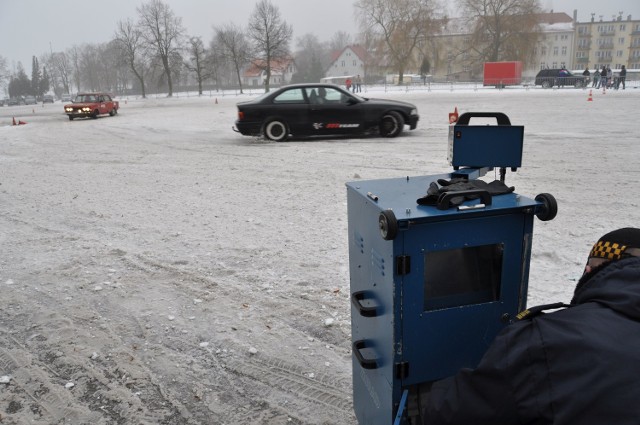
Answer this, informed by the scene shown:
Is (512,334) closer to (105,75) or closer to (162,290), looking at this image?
(162,290)

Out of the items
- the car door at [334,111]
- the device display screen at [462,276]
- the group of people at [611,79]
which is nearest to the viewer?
the device display screen at [462,276]

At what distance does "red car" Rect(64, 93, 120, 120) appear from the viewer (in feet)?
85.4

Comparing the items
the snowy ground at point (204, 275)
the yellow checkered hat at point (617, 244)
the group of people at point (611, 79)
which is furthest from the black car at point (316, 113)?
the group of people at point (611, 79)

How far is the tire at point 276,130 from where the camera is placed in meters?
13.7

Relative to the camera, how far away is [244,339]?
381cm

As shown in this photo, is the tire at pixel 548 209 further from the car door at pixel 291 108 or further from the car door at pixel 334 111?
the car door at pixel 291 108

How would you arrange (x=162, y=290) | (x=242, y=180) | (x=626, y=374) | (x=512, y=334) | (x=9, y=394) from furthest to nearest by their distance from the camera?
(x=242, y=180)
(x=162, y=290)
(x=9, y=394)
(x=512, y=334)
(x=626, y=374)

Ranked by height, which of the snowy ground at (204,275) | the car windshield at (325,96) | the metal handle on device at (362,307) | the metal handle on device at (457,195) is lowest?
the snowy ground at (204,275)

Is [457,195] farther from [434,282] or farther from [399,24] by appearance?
[399,24]

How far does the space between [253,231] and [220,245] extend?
1.82 ft

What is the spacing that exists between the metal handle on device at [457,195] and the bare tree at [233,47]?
71.5 m

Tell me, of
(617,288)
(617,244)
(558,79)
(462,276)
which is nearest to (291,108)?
(462,276)

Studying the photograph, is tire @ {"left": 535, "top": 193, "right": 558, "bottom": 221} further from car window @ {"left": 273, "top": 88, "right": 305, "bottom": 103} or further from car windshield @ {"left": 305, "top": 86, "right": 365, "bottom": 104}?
car window @ {"left": 273, "top": 88, "right": 305, "bottom": 103}

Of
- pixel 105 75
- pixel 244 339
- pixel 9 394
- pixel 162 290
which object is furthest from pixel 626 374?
pixel 105 75
